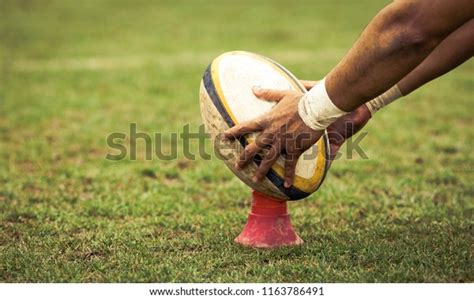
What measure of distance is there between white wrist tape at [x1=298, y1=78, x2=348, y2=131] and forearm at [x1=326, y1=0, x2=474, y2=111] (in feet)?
0.09

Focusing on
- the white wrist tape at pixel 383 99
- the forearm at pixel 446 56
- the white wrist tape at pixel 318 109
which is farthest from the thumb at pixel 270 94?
the forearm at pixel 446 56

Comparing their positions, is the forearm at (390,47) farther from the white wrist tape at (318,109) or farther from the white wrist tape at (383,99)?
the white wrist tape at (383,99)

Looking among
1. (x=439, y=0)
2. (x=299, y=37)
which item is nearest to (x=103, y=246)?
(x=439, y=0)

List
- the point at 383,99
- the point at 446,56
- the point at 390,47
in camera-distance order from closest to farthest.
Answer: the point at 390,47 < the point at 446,56 < the point at 383,99

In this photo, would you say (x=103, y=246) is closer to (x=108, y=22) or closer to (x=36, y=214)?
(x=36, y=214)

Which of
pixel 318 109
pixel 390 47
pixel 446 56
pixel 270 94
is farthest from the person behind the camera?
pixel 446 56

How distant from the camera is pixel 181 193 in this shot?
15.1 feet

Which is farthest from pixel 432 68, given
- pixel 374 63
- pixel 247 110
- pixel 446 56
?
pixel 247 110

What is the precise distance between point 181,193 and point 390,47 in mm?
2286

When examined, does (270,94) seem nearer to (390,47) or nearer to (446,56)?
(390,47)

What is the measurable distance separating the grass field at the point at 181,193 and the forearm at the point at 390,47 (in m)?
0.86

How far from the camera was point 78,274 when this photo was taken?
10.3 ft
